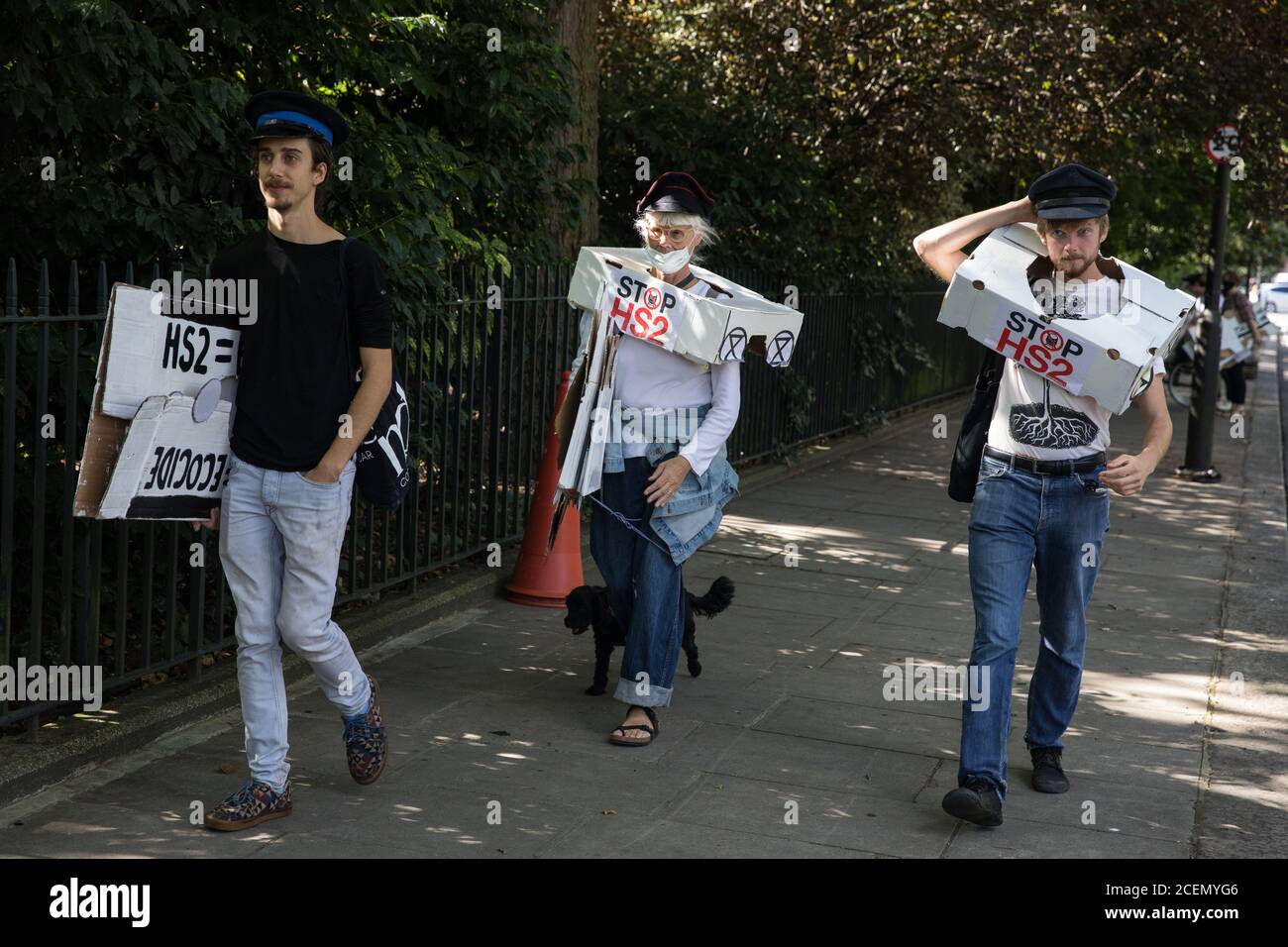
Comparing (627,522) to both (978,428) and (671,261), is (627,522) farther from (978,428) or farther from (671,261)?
(978,428)

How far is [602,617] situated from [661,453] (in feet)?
2.68

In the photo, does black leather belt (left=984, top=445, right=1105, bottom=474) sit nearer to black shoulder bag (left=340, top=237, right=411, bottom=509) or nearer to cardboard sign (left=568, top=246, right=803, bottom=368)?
cardboard sign (left=568, top=246, right=803, bottom=368)

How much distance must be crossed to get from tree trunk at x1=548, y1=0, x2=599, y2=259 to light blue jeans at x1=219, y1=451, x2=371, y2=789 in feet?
17.5

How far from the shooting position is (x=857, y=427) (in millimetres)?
15180

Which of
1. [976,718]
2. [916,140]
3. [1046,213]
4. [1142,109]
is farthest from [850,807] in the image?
[1142,109]

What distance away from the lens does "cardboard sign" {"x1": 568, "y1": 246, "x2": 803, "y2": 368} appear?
5125 mm

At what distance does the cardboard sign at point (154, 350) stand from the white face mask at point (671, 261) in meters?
1.61

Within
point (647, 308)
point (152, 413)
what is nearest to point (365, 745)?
point (152, 413)

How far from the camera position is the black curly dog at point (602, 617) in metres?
5.75

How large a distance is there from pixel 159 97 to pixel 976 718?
3623 millimetres

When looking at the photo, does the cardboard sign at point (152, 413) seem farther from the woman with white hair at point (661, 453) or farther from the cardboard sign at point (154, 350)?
the woman with white hair at point (661, 453)

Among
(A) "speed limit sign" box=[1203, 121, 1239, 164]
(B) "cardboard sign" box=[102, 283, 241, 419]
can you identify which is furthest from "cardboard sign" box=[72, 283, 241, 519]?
(A) "speed limit sign" box=[1203, 121, 1239, 164]

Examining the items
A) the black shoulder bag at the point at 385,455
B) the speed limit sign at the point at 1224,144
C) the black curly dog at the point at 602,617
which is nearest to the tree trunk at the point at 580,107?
the black curly dog at the point at 602,617

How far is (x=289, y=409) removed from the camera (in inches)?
165
